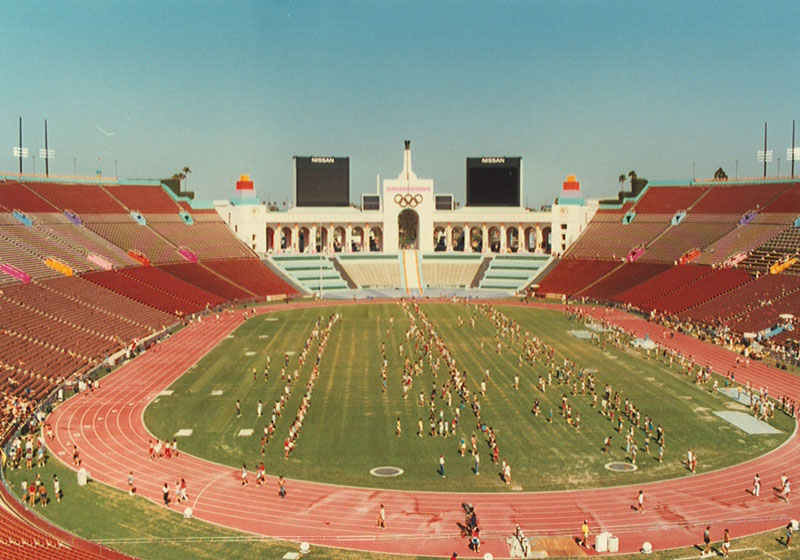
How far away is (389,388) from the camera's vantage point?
158 feet

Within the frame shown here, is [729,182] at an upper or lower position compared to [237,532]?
upper

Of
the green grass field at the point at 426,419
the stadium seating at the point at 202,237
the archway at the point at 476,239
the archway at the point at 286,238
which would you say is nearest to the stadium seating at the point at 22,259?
the green grass field at the point at 426,419

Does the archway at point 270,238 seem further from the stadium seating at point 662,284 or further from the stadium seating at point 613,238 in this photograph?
the stadium seating at point 662,284

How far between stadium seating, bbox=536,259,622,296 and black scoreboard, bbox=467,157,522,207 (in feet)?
52.3

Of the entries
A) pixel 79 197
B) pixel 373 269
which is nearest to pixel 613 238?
pixel 373 269

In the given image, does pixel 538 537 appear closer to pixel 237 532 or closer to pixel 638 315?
pixel 237 532

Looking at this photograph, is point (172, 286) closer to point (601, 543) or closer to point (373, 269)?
point (373, 269)

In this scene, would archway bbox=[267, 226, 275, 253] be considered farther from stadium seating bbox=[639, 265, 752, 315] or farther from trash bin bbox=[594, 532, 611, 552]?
trash bin bbox=[594, 532, 611, 552]

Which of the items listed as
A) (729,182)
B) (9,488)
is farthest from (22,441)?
(729,182)

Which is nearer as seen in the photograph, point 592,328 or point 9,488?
point 9,488

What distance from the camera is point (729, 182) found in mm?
113938

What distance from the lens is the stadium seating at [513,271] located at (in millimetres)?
109250

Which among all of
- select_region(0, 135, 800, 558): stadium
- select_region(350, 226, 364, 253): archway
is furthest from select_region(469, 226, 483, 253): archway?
select_region(0, 135, 800, 558): stadium

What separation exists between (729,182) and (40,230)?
9152 cm
